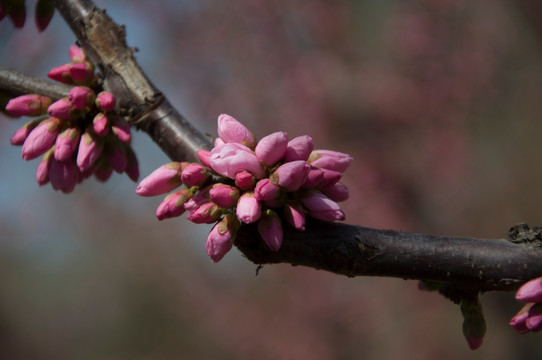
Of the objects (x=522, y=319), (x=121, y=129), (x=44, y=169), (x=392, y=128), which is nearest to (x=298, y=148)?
(x=121, y=129)

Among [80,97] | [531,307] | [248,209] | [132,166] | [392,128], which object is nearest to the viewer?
[248,209]

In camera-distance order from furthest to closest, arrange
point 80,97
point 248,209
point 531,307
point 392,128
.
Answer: point 392,128, point 80,97, point 531,307, point 248,209

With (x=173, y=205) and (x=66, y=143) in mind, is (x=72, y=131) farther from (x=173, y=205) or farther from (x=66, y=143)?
(x=173, y=205)

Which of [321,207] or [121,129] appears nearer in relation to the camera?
[321,207]

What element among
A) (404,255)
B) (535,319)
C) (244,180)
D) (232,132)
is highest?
(232,132)

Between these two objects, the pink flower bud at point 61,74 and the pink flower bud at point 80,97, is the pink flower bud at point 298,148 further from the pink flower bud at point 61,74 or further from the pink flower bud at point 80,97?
the pink flower bud at point 61,74

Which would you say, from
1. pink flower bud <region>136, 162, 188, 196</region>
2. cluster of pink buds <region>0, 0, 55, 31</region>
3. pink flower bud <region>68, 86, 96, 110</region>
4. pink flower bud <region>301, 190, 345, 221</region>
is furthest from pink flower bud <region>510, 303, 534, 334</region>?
cluster of pink buds <region>0, 0, 55, 31</region>

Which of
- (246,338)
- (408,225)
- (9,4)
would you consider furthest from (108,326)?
(9,4)

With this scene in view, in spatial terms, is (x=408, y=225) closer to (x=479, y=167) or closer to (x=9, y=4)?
(x=479, y=167)
